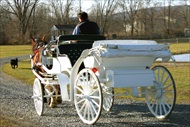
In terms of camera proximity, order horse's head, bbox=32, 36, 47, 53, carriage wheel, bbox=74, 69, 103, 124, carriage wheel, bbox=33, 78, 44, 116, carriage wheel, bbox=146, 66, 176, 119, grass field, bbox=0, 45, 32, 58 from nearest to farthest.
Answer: carriage wheel, bbox=74, 69, 103, 124 → carriage wheel, bbox=146, 66, 176, 119 → carriage wheel, bbox=33, 78, 44, 116 → horse's head, bbox=32, 36, 47, 53 → grass field, bbox=0, 45, 32, 58

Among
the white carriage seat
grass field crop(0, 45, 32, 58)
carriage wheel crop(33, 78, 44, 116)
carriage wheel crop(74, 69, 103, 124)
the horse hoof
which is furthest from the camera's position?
grass field crop(0, 45, 32, 58)

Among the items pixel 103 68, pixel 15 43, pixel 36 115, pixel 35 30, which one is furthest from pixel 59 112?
pixel 35 30

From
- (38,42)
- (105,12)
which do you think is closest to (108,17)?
(105,12)

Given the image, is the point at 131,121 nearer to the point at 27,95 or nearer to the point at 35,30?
the point at 27,95

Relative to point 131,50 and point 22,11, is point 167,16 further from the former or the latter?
point 131,50

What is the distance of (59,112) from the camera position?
924 cm

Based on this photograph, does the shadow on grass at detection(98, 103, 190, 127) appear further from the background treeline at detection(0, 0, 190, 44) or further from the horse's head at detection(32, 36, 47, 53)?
the background treeline at detection(0, 0, 190, 44)

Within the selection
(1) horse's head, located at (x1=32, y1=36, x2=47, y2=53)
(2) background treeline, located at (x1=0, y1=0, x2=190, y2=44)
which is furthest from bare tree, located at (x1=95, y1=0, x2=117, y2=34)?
(1) horse's head, located at (x1=32, y1=36, x2=47, y2=53)

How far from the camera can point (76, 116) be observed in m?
8.67

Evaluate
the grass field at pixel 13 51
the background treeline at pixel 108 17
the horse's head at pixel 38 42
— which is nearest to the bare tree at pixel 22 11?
the background treeline at pixel 108 17

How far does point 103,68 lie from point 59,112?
2.31 metres

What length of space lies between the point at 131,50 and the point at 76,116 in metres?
2.24

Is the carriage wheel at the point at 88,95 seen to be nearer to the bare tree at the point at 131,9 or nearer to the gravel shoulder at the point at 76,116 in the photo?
the gravel shoulder at the point at 76,116

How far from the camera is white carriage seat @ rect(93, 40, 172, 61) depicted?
7109 mm
